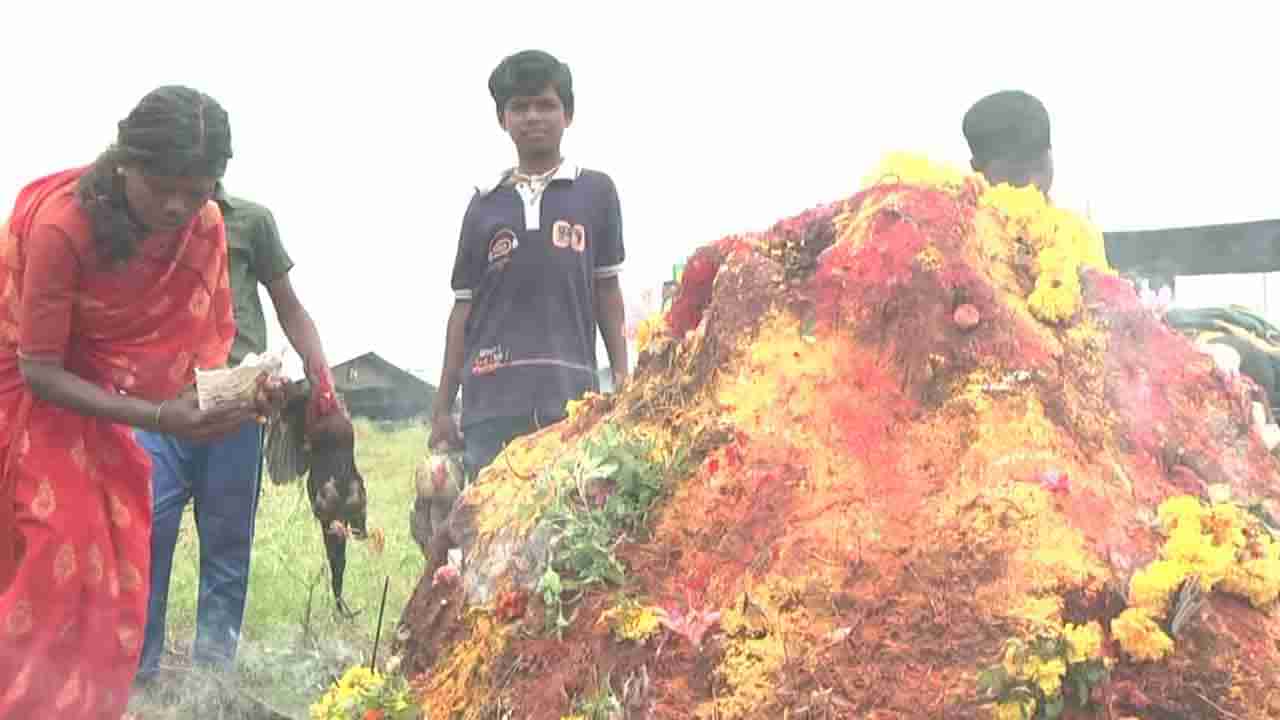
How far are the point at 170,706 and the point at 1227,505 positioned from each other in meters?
3.36

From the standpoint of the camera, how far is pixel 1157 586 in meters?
2.91

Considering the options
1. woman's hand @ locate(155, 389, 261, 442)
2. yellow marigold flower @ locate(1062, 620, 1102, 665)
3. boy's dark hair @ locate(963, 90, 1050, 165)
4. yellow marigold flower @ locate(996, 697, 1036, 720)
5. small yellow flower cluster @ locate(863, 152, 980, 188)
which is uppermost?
boy's dark hair @ locate(963, 90, 1050, 165)

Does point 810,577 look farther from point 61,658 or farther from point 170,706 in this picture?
point 170,706

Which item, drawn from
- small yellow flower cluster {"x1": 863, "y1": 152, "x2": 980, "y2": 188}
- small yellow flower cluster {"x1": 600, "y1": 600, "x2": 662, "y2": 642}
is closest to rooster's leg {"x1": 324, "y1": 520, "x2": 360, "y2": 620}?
small yellow flower cluster {"x1": 600, "y1": 600, "x2": 662, "y2": 642}

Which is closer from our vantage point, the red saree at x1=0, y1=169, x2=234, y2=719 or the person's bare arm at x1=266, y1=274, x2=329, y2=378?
the red saree at x1=0, y1=169, x2=234, y2=719

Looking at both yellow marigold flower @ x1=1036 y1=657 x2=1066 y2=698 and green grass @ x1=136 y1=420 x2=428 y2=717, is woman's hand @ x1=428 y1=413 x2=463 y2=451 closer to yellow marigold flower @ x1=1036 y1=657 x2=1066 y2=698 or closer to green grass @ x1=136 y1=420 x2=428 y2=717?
green grass @ x1=136 y1=420 x2=428 y2=717

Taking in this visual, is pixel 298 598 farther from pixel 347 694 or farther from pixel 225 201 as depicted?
pixel 347 694

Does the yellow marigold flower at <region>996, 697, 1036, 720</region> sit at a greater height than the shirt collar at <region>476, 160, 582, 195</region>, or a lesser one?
lesser

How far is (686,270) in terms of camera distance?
13.6 ft

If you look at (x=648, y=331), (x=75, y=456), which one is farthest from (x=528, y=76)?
(x=75, y=456)

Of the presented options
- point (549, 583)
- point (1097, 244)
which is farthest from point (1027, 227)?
point (549, 583)

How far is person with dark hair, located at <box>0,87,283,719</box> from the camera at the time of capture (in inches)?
155

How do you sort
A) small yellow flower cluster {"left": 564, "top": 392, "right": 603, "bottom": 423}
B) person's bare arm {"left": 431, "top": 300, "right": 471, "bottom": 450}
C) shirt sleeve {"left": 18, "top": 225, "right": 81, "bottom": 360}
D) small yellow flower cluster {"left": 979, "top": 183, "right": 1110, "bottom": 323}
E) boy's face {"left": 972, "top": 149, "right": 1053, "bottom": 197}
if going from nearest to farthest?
small yellow flower cluster {"left": 979, "top": 183, "right": 1110, "bottom": 323}
shirt sleeve {"left": 18, "top": 225, "right": 81, "bottom": 360}
small yellow flower cluster {"left": 564, "top": 392, "right": 603, "bottom": 423}
boy's face {"left": 972, "top": 149, "right": 1053, "bottom": 197}
person's bare arm {"left": 431, "top": 300, "right": 471, "bottom": 450}

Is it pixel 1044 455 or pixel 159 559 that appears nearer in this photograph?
pixel 1044 455
